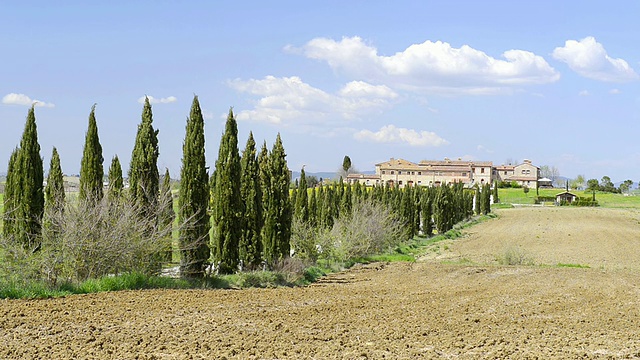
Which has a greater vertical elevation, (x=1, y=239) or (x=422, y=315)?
(x=1, y=239)

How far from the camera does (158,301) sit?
15852 millimetres

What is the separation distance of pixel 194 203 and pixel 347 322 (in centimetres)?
951

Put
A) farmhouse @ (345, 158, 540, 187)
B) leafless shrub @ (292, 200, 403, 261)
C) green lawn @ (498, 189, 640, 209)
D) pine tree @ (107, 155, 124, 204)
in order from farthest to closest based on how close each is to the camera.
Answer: farmhouse @ (345, 158, 540, 187), green lawn @ (498, 189, 640, 209), leafless shrub @ (292, 200, 403, 261), pine tree @ (107, 155, 124, 204)

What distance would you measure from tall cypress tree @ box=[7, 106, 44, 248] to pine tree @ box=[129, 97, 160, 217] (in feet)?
9.70

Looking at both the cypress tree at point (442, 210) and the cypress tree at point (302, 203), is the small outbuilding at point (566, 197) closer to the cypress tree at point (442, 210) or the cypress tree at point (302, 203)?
the cypress tree at point (442, 210)

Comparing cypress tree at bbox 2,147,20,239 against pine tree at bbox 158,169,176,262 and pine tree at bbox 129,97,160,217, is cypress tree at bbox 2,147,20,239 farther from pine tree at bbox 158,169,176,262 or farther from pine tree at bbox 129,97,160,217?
pine tree at bbox 158,169,176,262

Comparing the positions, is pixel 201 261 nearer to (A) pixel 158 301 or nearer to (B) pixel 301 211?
(A) pixel 158 301

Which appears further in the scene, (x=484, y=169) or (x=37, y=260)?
(x=484, y=169)

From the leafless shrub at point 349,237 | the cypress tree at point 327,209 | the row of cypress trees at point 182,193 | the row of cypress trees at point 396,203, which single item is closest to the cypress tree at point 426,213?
the row of cypress trees at point 396,203

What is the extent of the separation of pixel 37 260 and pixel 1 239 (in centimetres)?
143

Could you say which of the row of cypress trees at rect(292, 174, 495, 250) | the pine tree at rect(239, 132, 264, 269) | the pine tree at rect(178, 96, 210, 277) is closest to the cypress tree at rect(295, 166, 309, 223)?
the row of cypress trees at rect(292, 174, 495, 250)

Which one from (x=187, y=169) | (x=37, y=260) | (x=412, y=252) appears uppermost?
(x=187, y=169)

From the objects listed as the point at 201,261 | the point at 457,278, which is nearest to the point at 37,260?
the point at 201,261

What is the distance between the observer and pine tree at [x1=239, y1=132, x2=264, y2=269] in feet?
83.1
